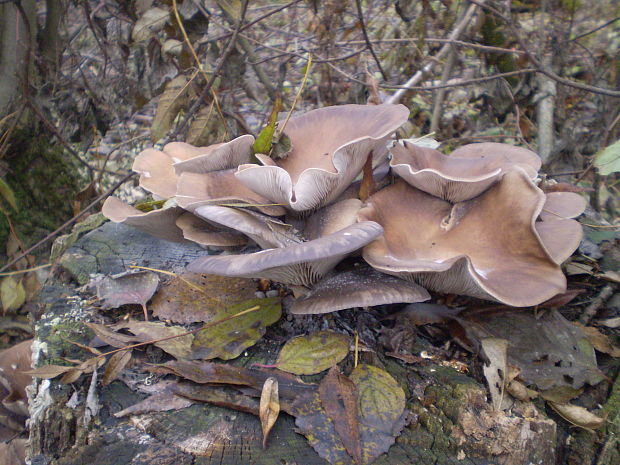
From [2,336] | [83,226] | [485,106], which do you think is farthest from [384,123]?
[2,336]

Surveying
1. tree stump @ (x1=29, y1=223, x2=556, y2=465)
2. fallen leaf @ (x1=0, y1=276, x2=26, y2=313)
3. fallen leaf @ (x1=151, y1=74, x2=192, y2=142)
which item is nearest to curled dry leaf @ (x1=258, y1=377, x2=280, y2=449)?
tree stump @ (x1=29, y1=223, x2=556, y2=465)

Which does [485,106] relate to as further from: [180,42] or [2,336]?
[2,336]

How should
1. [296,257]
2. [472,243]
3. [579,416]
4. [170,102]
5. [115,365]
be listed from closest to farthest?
[296,257] → [579,416] → [115,365] → [472,243] → [170,102]

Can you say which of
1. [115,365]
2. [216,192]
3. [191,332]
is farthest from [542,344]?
[115,365]

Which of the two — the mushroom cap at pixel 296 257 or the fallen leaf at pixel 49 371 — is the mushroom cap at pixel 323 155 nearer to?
the mushroom cap at pixel 296 257

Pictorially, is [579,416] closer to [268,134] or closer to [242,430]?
[242,430]

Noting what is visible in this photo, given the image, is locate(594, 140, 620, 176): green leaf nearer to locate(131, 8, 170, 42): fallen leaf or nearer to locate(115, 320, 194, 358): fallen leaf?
locate(115, 320, 194, 358): fallen leaf

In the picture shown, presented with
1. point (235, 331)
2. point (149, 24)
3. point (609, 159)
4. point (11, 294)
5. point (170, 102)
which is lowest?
point (11, 294)

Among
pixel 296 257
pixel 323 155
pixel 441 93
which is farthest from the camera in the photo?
pixel 441 93
